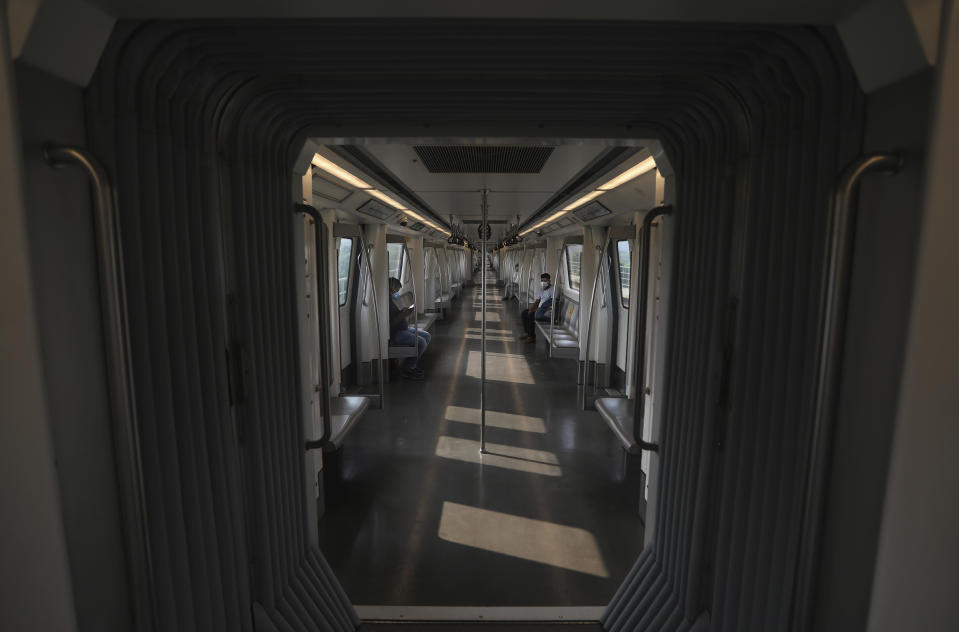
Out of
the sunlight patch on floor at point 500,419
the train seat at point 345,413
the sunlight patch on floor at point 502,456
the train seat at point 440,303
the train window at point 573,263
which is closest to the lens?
the train seat at point 345,413

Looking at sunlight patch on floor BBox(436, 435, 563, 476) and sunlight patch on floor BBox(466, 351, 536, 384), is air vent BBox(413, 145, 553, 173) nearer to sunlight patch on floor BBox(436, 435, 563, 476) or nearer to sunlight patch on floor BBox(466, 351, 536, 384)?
sunlight patch on floor BBox(436, 435, 563, 476)

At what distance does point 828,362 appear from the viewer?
3.96ft

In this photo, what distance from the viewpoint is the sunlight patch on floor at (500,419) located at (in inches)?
240

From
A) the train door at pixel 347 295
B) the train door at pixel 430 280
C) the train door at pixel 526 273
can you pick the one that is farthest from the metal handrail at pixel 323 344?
the train door at pixel 526 273

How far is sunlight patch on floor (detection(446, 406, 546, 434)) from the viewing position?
6105mm

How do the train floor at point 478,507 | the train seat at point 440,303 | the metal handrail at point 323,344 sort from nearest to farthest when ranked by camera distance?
the metal handrail at point 323,344 < the train floor at point 478,507 < the train seat at point 440,303

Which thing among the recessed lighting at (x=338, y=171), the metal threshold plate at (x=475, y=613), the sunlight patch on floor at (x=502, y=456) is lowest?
the sunlight patch on floor at (x=502, y=456)

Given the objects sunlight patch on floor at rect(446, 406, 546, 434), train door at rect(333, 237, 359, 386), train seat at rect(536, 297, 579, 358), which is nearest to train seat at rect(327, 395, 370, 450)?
sunlight patch on floor at rect(446, 406, 546, 434)

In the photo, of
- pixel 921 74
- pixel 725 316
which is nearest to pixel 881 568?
pixel 725 316

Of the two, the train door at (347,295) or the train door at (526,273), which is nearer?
the train door at (347,295)

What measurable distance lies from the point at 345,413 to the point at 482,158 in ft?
7.80

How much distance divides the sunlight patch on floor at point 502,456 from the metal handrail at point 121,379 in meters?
3.91

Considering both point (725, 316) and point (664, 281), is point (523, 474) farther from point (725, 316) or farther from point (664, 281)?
point (725, 316)

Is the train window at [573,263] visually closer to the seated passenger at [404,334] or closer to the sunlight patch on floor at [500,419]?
the seated passenger at [404,334]
